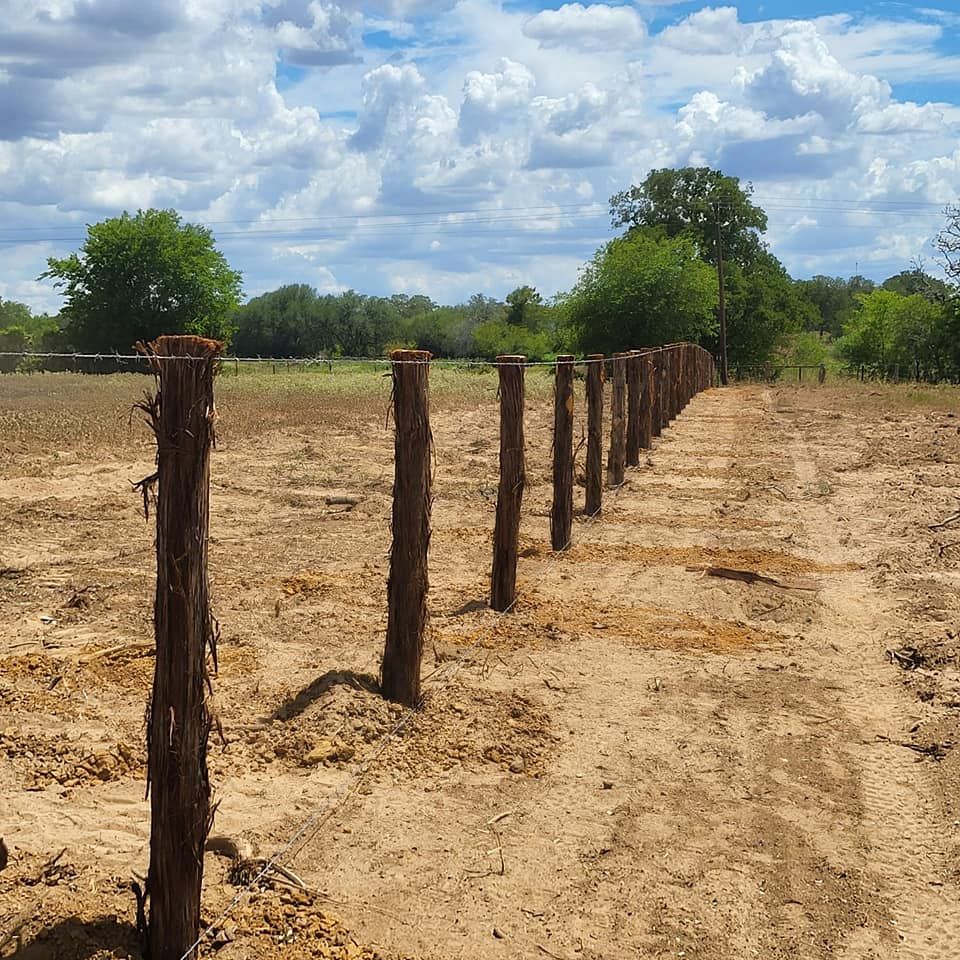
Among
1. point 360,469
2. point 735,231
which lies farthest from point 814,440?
point 735,231

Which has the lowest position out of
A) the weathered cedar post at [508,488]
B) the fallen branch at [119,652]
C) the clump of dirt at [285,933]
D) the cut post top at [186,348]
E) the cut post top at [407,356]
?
the clump of dirt at [285,933]

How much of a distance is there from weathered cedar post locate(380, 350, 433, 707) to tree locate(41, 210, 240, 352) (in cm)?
5305

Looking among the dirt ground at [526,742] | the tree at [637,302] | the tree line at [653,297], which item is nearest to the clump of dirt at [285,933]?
the dirt ground at [526,742]

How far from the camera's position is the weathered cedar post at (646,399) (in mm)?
16500

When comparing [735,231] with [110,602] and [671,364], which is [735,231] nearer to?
[671,364]

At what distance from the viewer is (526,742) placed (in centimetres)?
564

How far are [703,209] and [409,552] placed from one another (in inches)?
2473

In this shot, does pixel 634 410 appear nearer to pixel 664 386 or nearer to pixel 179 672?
pixel 664 386

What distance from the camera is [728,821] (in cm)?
482

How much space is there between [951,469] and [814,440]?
5.12 m

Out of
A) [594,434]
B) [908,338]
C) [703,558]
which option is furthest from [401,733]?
[908,338]

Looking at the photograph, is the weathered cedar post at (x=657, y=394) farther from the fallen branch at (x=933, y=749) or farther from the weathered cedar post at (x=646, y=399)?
the fallen branch at (x=933, y=749)

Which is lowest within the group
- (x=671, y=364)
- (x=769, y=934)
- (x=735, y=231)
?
(x=769, y=934)

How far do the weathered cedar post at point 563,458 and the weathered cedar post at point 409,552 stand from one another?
387 centimetres
